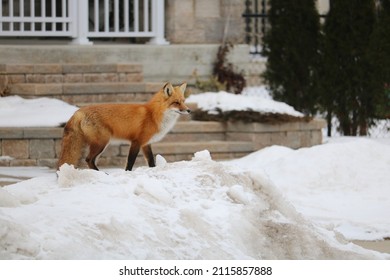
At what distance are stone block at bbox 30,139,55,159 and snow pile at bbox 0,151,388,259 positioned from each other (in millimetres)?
4023

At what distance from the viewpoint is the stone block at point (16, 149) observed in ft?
40.3

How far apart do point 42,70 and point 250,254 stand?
7.17m

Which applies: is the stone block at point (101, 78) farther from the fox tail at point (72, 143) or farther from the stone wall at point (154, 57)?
the fox tail at point (72, 143)

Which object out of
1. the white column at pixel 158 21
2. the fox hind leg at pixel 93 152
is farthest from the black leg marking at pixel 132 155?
the white column at pixel 158 21

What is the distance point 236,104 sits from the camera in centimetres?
1389

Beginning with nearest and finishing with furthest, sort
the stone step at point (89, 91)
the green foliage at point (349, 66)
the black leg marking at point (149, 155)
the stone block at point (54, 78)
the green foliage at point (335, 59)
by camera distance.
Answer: the black leg marking at point (149, 155) → the stone step at point (89, 91) → the stone block at point (54, 78) → the green foliage at point (335, 59) → the green foliage at point (349, 66)

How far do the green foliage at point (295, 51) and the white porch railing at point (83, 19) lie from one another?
1.64 m

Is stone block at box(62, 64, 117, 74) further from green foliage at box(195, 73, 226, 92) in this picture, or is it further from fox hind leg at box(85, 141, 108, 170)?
fox hind leg at box(85, 141, 108, 170)

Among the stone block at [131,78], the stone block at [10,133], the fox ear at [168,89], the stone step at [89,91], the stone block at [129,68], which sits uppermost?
the fox ear at [168,89]

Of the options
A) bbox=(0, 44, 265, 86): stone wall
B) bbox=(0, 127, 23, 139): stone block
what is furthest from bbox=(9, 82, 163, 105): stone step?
bbox=(0, 127, 23, 139): stone block

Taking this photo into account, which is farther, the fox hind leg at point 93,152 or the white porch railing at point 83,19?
the white porch railing at point 83,19

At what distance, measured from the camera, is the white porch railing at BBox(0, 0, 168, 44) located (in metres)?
15.3
